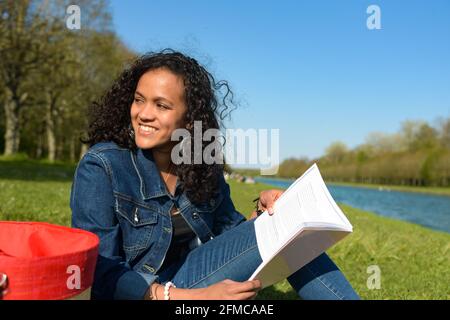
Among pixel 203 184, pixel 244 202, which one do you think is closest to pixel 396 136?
pixel 244 202

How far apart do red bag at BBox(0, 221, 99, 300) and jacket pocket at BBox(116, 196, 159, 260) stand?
408mm

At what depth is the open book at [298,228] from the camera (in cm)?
189

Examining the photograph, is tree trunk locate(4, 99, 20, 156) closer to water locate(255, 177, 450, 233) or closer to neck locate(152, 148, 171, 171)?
water locate(255, 177, 450, 233)

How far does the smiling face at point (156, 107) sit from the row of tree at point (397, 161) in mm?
44020

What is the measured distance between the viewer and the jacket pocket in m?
2.17

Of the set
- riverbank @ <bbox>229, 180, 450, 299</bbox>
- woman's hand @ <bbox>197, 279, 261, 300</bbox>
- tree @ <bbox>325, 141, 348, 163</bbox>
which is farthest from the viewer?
tree @ <bbox>325, 141, 348, 163</bbox>

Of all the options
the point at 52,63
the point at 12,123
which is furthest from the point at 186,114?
the point at 12,123

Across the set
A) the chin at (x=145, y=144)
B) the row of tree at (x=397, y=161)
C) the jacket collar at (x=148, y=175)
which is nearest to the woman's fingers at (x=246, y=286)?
the jacket collar at (x=148, y=175)

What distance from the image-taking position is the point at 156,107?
235 cm

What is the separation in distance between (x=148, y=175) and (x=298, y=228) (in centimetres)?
83

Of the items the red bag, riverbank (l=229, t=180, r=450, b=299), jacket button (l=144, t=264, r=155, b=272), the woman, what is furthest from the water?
the red bag

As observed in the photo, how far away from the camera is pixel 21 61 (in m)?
21.8

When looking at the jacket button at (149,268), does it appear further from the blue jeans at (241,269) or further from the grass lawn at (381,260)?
the grass lawn at (381,260)
